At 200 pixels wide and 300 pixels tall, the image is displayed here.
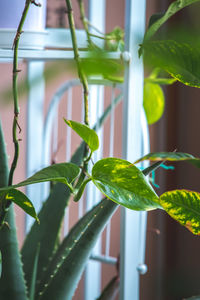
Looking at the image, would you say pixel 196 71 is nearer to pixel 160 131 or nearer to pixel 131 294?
pixel 131 294

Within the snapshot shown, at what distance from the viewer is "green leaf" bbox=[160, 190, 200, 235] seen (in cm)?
39

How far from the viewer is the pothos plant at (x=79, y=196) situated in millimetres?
304

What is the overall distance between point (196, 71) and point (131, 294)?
0.39 m

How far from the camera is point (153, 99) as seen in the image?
0.78 metres

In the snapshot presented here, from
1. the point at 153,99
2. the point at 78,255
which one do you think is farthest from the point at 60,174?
the point at 153,99

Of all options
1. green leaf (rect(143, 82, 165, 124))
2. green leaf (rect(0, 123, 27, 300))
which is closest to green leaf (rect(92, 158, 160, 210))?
green leaf (rect(0, 123, 27, 300))

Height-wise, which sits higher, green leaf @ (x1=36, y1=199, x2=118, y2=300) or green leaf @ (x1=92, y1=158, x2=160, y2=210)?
green leaf @ (x1=92, y1=158, x2=160, y2=210)

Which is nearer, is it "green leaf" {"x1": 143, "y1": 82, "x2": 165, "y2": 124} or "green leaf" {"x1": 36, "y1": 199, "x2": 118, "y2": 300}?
"green leaf" {"x1": 36, "y1": 199, "x2": 118, "y2": 300}

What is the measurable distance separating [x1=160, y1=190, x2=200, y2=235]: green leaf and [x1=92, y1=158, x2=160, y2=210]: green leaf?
0.10 feet

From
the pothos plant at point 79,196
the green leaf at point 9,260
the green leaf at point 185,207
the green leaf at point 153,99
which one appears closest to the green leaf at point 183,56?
the pothos plant at point 79,196

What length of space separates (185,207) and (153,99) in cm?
40

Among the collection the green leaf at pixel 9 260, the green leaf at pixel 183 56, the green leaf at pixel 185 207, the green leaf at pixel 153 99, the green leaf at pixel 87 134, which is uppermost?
the green leaf at pixel 183 56

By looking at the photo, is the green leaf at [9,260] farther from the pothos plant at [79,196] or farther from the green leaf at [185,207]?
the green leaf at [185,207]

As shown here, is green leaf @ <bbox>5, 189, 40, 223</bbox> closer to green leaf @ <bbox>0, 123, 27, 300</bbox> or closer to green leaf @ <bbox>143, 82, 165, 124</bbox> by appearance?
green leaf @ <bbox>0, 123, 27, 300</bbox>
